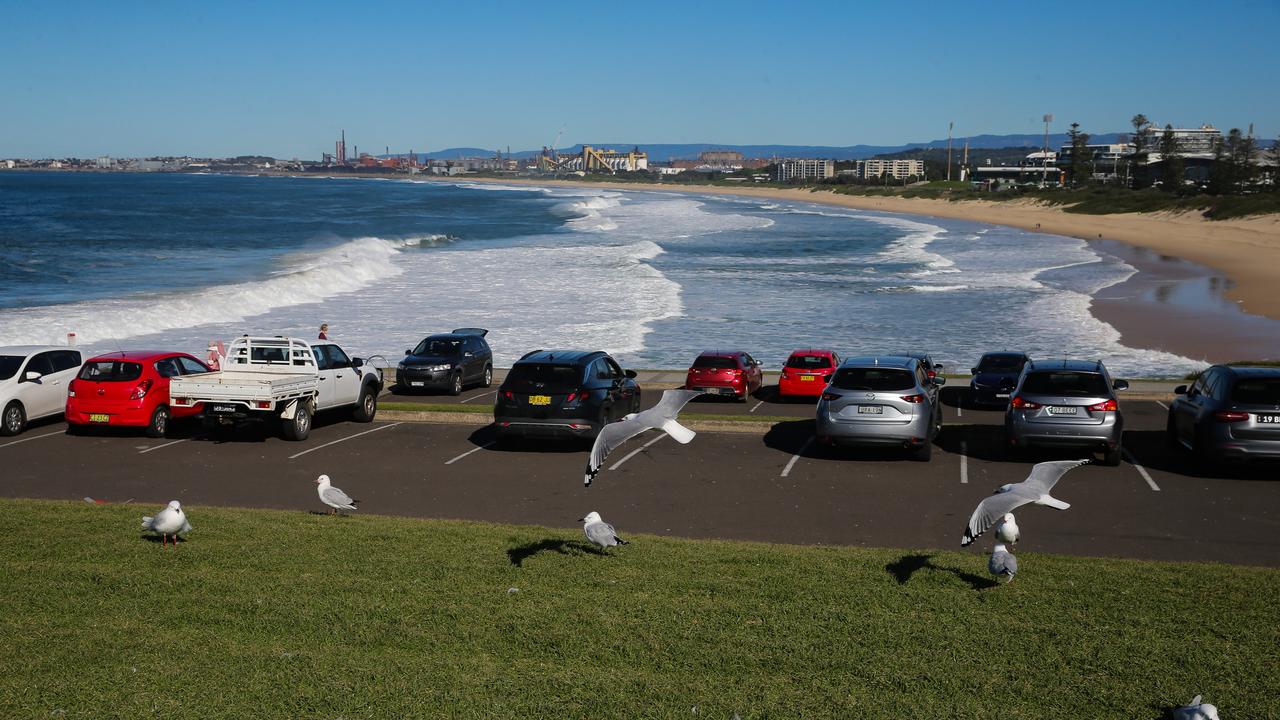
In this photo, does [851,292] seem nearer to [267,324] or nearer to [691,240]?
[267,324]

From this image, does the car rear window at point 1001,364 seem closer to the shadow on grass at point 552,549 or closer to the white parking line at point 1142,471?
the white parking line at point 1142,471

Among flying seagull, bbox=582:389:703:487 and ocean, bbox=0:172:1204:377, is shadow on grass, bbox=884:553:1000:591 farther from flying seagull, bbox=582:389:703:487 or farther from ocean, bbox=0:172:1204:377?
ocean, bbox=0:172:1204:377

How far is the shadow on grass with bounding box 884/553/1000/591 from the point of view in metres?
9.03

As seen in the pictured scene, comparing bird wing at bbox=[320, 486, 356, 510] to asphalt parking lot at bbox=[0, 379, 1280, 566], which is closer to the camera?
bird wing at bbox=[320, 486, 356, 510]

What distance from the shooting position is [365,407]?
19.9 metres

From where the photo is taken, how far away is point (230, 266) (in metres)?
63.8

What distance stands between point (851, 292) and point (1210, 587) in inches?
1647

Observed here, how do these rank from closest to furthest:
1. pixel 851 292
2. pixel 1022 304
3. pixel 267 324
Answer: pixel 267 324
pixel 1022 304
pixel 851 292

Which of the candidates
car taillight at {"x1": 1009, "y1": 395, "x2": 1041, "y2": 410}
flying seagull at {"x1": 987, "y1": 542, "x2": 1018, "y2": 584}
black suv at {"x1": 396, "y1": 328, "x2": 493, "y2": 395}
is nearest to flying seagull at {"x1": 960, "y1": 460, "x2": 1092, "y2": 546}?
flying seagull at {"x1": 987, "y1": 542, "x2": 1018, "y2": 584}

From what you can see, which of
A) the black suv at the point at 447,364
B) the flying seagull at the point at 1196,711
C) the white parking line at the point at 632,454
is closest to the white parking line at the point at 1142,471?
the white parking line at the point at 632,454

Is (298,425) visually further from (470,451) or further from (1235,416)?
(1235,416)

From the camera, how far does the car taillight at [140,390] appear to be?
1796 cm

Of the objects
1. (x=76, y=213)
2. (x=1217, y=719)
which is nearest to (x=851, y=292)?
(x=1217, y=719)

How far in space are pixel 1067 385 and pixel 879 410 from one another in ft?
8.49
